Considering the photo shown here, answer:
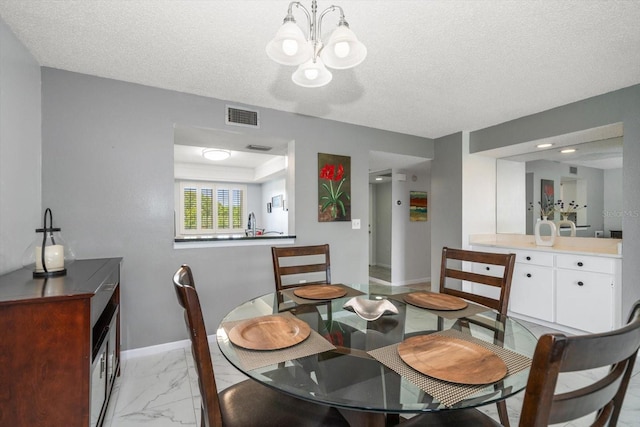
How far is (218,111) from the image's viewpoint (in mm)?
2807

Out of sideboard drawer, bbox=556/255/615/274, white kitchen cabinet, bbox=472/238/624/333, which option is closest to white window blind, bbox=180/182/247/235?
white kitchen cabinet, bbox=472/238/624/333

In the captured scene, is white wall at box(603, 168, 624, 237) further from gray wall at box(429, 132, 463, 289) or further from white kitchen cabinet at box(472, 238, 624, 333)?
gray wall at box(429, 132, 463, 289)

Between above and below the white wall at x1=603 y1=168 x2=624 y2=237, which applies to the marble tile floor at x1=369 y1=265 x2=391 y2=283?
below

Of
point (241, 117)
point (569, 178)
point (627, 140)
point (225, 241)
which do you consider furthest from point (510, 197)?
point (225, 241)

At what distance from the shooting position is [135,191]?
2.49 meters

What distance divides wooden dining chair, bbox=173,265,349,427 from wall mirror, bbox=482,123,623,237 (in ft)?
11.0

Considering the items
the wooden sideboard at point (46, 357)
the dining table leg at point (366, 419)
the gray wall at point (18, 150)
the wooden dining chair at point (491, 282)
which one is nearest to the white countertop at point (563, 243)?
the wooden dining chair at point (491, 282)

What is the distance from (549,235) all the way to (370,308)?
312 centimetres

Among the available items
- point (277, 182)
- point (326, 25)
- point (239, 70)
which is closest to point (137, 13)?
point (239, 70)

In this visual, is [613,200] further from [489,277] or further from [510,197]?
[489,277]

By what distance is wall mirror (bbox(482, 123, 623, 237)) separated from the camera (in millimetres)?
2928

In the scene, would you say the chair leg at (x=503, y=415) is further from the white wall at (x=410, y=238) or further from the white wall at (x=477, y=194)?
the white wall at (x=410, y=238)

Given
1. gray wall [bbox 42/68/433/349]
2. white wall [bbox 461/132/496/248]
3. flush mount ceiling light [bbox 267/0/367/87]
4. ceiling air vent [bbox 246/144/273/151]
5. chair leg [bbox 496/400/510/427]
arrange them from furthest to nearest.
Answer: white wall [bbox 461/132/496/248]
ceiling air vent [bbox 246/144/273/151]
gray wall [bbox 42/68/433/349]
chair leg [bbox 496/400/510/427]
flush mount ceiling light [bbox 267/0/367/87]

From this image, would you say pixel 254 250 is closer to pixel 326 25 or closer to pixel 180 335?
pixel 180 335
